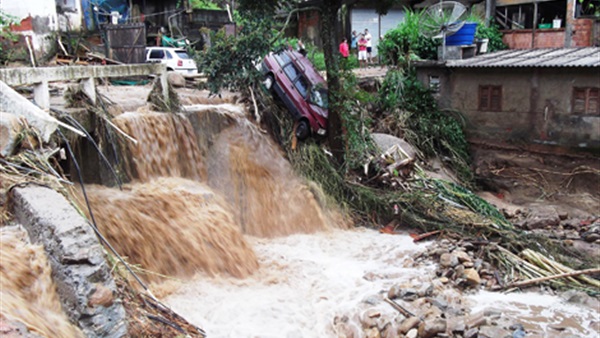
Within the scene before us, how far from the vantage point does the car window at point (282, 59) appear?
1274 centimetres

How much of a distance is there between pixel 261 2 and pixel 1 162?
7.43 meters

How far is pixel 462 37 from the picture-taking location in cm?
1518

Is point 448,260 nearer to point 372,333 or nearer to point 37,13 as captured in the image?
point 372,333

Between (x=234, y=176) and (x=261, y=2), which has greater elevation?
(x=261, y=2)

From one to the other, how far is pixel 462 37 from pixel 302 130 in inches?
237

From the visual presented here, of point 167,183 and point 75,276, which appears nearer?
point 75,276

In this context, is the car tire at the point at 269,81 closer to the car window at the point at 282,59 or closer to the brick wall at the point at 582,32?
the car window at the point at 282,59

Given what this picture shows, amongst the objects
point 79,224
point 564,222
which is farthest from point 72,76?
point 564,222

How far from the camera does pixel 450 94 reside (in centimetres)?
1528

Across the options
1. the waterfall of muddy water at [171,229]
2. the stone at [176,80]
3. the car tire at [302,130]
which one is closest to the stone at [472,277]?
the waterfall of muddy water at [171,229]

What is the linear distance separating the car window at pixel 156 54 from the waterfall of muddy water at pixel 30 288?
17.3 metres

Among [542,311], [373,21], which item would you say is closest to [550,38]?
[373,21]

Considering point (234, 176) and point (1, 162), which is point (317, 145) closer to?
point (234, 176)

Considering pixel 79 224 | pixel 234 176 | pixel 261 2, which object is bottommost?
pixel 234 176
